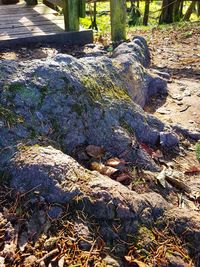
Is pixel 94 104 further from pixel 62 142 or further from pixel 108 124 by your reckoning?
pixel 62 142

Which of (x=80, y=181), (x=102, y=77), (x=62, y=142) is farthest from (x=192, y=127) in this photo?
(x=80, y=181)

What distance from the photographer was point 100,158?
2.95 metres

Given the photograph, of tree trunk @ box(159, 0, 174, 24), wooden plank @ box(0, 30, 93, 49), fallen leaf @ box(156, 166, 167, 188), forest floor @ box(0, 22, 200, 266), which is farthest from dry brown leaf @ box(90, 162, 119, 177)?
tree trunk @ box(159, 0, 174, 24)

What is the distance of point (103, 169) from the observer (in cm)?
279

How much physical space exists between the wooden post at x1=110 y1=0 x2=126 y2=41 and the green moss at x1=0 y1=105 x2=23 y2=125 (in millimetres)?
4572

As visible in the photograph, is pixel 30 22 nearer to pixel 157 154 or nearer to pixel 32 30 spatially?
pixel 32 30

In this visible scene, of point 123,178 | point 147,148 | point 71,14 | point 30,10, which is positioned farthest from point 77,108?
point 30,10

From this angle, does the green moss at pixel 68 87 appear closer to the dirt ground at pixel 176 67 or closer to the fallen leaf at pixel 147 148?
the fallen leaf at pixel 147 148

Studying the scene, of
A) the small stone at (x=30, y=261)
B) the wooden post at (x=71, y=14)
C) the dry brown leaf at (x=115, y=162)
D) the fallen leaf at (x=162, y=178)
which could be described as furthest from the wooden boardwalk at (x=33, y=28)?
the small stone at (x=30, y=261)

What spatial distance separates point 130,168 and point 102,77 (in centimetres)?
107

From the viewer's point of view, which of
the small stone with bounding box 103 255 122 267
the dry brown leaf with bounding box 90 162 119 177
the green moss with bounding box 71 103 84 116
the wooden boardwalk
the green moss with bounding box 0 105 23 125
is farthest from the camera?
the wooden boardwalk

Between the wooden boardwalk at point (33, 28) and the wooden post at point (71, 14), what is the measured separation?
0.15m

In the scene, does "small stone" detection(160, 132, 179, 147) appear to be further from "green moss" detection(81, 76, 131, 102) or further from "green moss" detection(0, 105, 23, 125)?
"green moss" detection(0, 105, 23, 125)

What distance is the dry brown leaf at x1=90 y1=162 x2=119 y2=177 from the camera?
2.78 metres
